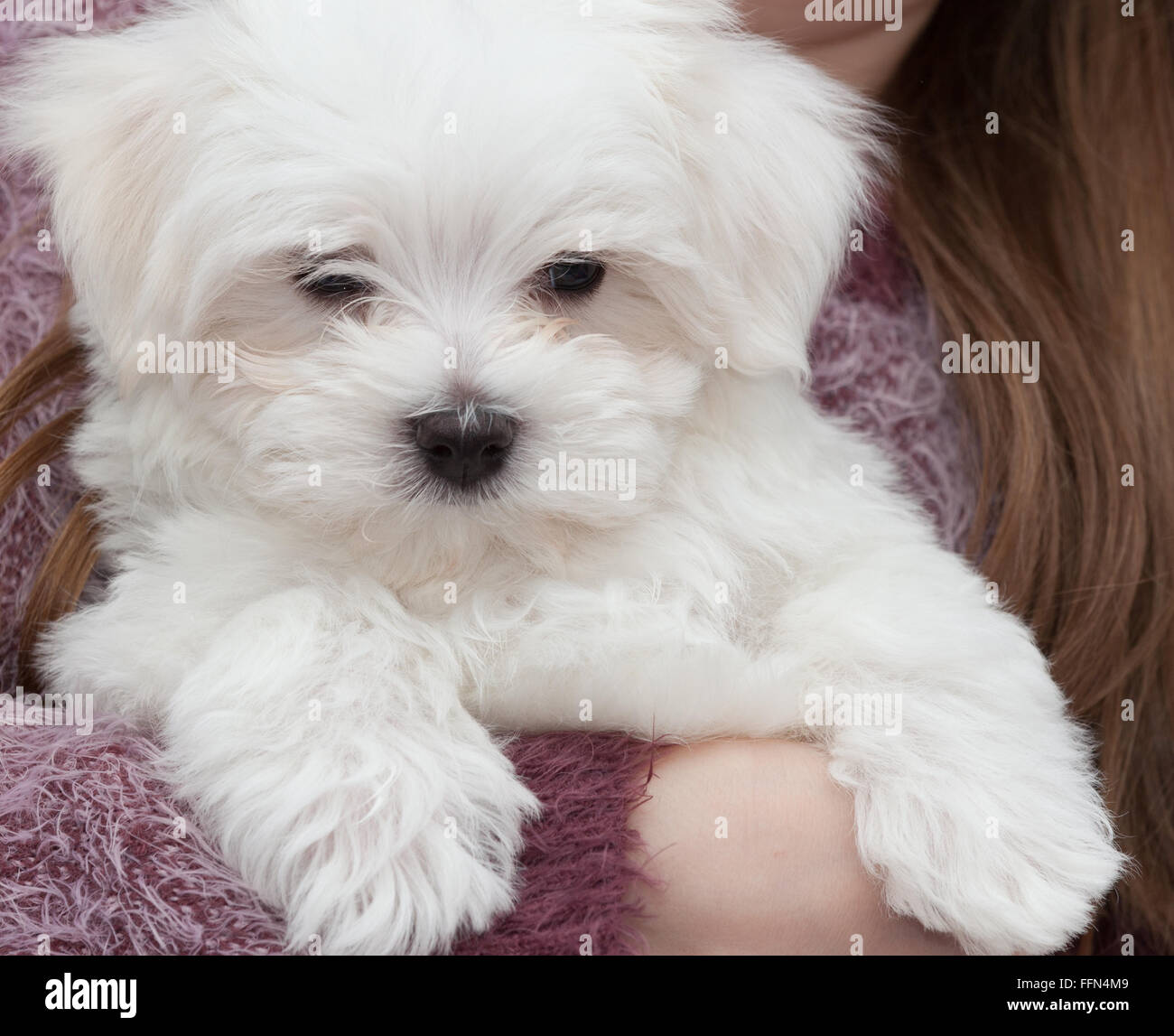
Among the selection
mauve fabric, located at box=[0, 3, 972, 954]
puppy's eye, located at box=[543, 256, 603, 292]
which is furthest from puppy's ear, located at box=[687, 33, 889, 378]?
mauve fabric, located at box=[0, 3, 972, 954]

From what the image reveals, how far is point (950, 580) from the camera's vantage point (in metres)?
1.50

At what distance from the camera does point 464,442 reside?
1.27 metres

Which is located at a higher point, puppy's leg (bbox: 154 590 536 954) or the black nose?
the black nose

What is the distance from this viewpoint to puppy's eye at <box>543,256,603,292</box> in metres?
1.38

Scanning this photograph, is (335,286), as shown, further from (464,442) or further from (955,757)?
(955,757)

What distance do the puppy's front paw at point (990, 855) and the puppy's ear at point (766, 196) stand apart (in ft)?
1.89

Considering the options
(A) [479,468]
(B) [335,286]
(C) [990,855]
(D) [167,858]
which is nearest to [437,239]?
(B) [335,286]

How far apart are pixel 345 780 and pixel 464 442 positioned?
390 mm

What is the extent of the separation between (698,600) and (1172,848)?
0.90m

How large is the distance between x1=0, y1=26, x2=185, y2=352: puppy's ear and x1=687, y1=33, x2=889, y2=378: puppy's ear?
68 centimetres

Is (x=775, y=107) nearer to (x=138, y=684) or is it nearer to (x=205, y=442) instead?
(x=205, y=442)

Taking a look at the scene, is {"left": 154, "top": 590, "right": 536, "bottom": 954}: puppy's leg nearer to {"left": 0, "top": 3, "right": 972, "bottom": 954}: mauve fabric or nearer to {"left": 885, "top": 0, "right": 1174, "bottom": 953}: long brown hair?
{"left": 0, "top": 3, "right": 972, "bottom": 954}: mauve fabric

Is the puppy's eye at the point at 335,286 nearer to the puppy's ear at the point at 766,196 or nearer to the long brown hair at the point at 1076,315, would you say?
the puppy's ear at the point at 766,196
